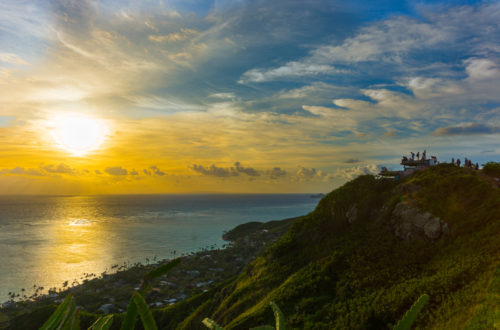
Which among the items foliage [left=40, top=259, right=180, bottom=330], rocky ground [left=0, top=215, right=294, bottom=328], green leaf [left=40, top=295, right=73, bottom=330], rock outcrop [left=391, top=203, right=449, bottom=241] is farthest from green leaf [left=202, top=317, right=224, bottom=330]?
rocky ground [left=0, top=215, right=294, bottom=328]

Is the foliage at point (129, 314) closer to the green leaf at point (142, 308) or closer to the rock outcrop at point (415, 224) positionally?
the green leaf at point (142, 308)

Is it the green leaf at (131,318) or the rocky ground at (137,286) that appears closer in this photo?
the green leaf at (131,318)

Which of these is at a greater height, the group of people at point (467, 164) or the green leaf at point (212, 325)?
the group of people at point (467, 164)

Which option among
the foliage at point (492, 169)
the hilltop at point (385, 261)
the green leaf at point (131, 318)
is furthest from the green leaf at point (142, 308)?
the foliage at point (492, 169)

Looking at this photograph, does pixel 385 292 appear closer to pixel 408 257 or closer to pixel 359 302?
pixel 359 302

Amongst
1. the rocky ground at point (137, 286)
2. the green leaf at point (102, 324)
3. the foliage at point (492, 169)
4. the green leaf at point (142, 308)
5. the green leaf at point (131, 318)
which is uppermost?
the foliage at point (492, 169)
